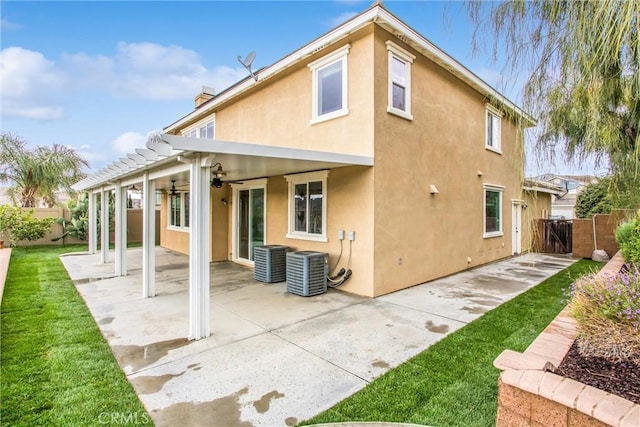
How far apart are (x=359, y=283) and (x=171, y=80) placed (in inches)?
665

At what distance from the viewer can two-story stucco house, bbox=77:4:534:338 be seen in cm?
662

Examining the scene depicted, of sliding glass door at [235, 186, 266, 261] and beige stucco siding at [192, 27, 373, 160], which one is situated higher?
beige stucco siding at [192, 27, 373, 160]

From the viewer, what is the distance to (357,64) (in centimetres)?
767

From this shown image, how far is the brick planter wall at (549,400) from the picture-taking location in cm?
225

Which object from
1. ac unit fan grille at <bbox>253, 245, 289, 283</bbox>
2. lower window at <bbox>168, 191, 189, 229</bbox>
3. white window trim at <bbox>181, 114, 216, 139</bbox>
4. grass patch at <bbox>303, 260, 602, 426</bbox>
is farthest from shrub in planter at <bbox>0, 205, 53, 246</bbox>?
grass patch at <bbox>303, 260, 602, 426</bbox>

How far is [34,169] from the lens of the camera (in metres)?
19.7

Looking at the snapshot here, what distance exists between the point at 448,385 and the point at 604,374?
1.43m

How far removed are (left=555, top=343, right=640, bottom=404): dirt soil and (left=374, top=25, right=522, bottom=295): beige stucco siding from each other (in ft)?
12.6

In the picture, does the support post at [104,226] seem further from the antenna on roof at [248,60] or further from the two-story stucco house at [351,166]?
the antenna on roof at [248,60]

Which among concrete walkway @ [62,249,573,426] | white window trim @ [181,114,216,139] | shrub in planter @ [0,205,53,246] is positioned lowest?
concrete walkway @ [62,249,573,426]

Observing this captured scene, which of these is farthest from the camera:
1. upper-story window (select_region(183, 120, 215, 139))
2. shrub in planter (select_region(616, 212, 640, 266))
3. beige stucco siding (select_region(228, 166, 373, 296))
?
upper-story window (select_region(183, 120, 215, 139))

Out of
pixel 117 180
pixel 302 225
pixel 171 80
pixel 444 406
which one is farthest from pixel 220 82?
pixel 444 406

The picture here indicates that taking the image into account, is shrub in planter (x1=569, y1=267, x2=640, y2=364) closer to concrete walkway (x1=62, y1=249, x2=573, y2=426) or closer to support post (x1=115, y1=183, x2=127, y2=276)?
concrete walkway (x1=62, y1=249, x2=573, y2=426)

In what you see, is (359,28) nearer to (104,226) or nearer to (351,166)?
(351,166)
